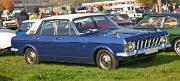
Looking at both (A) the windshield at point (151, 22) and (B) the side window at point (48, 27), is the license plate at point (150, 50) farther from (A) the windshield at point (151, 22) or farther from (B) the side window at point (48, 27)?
(A) the windshield at point (151, 22)

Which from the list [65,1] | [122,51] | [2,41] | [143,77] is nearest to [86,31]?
[122,51]

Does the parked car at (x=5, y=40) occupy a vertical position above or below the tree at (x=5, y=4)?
above

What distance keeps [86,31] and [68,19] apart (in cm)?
69

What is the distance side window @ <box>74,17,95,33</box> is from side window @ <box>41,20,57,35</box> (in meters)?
0.80

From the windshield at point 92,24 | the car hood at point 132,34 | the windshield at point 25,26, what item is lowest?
Result: the windshield at point 25,26

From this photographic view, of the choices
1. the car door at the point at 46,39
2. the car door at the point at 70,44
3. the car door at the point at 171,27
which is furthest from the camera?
the car door at the point at 171,27

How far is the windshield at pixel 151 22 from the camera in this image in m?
14.6

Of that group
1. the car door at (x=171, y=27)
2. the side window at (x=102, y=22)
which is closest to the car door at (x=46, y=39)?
the side window at (x=102, y=22)

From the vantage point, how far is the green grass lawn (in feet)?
33.0

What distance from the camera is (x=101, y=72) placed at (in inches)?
427

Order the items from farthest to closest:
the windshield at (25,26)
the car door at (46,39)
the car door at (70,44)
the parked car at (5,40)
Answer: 1. the windshield at (25,26)
2. the parked car at (5,40)
3. the car door at (46,39)
4. the car door at (70,44)

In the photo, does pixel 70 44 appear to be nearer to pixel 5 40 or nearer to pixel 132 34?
pixel 132 34

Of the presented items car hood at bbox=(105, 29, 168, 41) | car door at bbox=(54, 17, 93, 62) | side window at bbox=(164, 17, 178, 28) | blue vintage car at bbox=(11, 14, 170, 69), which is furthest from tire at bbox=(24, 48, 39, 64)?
side window at bbox=(164, 17, 178, 28)

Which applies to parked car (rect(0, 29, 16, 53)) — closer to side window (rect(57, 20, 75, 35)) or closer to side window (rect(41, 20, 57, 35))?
side window (rect(41, 20, 57, 35))
